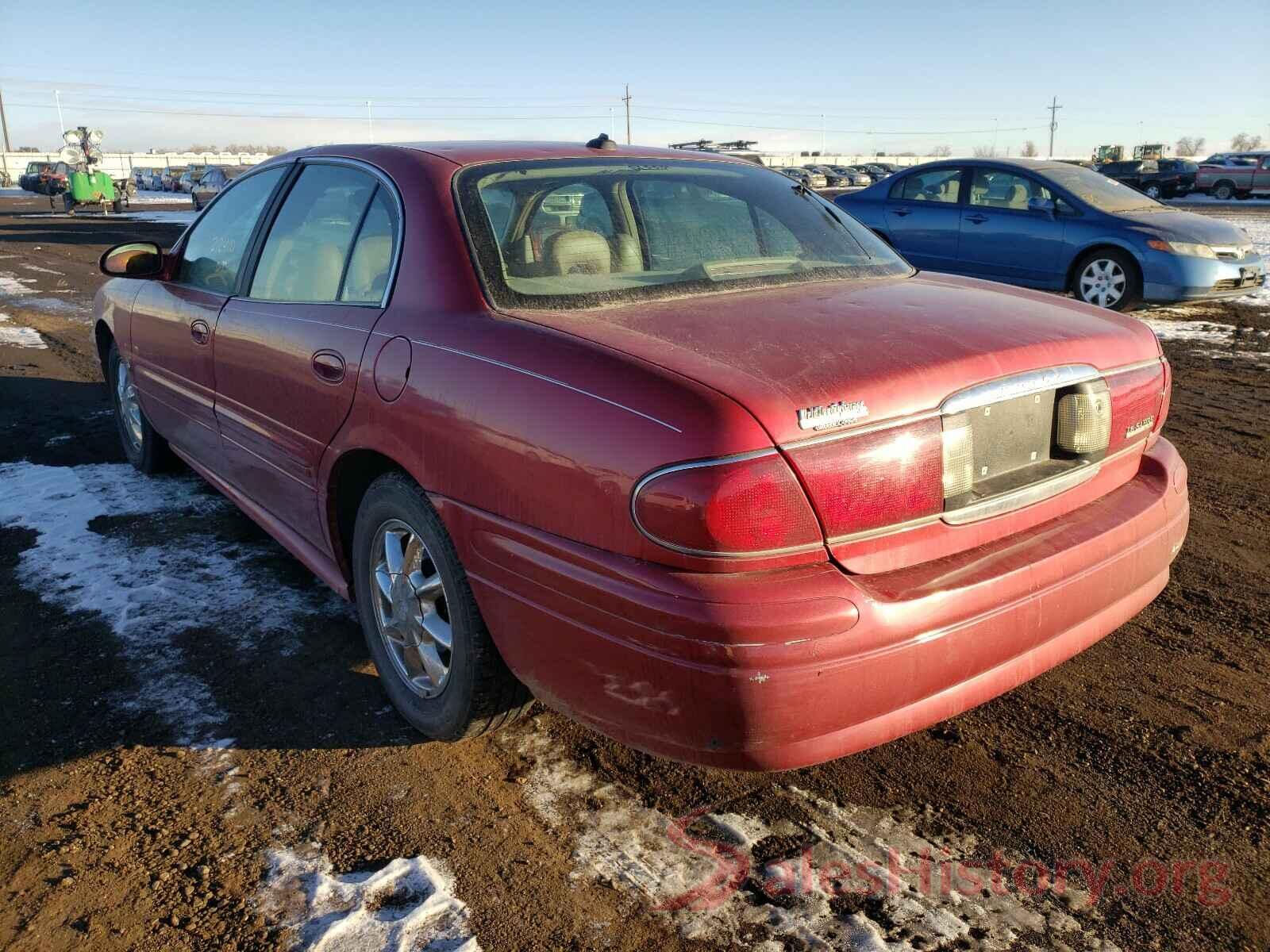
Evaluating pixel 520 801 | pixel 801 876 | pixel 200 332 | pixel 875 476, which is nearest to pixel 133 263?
pixel 200 332

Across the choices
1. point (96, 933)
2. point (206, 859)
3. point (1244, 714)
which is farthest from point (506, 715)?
point (1244, 714)

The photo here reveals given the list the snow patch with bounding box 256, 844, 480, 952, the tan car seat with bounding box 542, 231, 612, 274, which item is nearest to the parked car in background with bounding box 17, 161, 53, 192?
the tan car seat with bounding box 542, 231, 612, 274

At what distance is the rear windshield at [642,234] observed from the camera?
105 inches

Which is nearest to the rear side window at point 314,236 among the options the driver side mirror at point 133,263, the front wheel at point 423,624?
the front wheel at point 423,624

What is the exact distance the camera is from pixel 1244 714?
285 centimetres

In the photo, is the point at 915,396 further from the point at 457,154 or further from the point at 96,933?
the point at 96,933

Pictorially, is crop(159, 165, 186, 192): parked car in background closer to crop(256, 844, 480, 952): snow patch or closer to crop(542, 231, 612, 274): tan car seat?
crop(542, 231, 612, 274): tan car seat

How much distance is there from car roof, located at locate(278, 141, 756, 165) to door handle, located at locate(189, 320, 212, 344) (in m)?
0.74

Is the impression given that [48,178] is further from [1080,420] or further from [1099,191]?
[1080,420]

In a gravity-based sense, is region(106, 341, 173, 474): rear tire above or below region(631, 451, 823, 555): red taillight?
below

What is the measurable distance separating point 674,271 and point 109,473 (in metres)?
3.77

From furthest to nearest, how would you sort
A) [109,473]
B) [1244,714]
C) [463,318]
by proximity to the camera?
[109,473] → [1244,714] → [463,318]

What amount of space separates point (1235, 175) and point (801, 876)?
41.9 m

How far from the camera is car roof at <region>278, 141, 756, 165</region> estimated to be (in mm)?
3021
